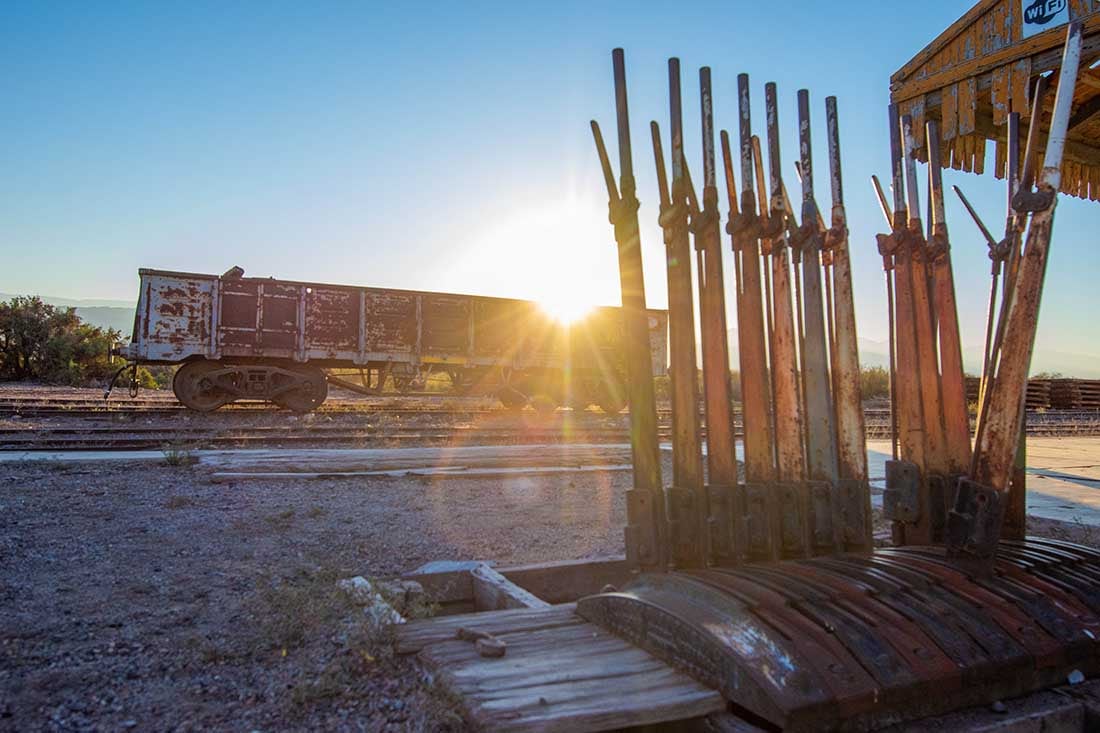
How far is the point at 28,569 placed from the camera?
12.9 feet

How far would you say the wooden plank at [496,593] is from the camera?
3.15m

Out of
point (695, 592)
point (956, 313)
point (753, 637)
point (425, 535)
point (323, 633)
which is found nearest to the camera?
point (753, 637)

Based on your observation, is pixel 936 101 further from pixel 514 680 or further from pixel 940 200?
pixel 514 680

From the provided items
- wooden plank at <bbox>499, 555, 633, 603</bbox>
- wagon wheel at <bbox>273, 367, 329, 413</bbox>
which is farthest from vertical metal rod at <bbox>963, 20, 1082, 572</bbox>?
wagon wheel at <bbox>273, 367, 329, 413</bbox>

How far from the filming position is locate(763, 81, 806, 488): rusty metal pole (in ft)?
9.12

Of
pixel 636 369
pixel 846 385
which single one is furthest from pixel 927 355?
pixel 636 369

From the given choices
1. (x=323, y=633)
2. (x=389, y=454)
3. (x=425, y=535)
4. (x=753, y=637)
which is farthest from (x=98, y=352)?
(x=753, y=637)

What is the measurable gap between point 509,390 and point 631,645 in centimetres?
1598

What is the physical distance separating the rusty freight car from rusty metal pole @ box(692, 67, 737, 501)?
12618 mm

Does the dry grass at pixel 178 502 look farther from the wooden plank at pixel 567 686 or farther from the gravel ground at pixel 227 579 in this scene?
the wooden plank at pixel 567 686

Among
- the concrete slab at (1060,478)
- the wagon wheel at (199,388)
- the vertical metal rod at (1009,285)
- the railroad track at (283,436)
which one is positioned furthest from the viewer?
the wagon wheel at (199,388)

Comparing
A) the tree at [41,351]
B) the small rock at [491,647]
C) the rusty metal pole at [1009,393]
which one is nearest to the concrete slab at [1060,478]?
the rusty metal pole at [1009,393]

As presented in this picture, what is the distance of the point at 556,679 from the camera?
1.97m

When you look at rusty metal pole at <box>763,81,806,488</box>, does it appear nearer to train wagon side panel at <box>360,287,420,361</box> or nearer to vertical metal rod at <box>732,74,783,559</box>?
vertical metal rod at <box>732,74,783,559</box>
